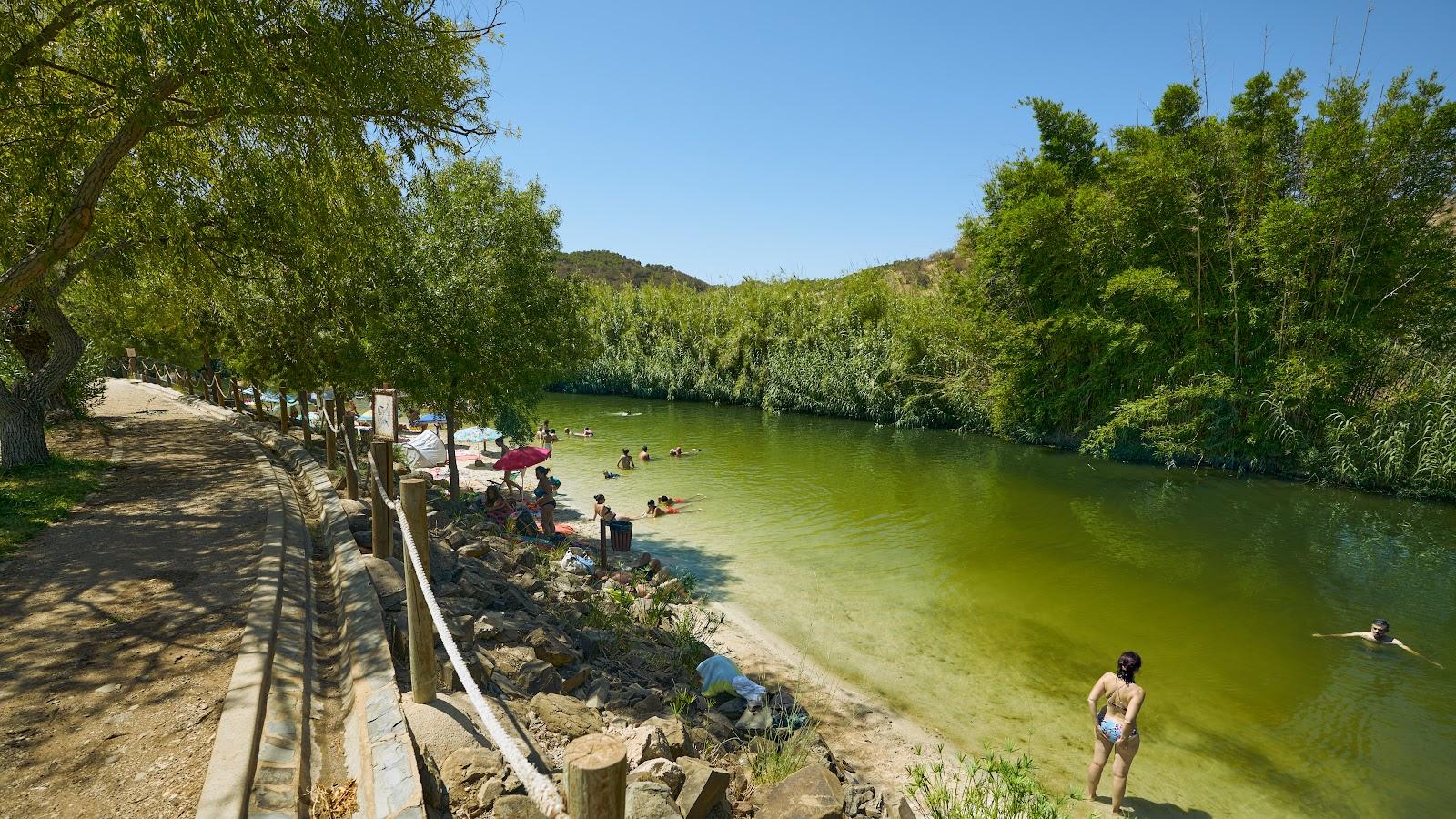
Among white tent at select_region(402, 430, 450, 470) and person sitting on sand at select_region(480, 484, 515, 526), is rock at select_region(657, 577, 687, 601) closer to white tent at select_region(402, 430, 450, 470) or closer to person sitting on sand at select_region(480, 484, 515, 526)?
person sitting on sand at select_region(480, 484, 515, 526)

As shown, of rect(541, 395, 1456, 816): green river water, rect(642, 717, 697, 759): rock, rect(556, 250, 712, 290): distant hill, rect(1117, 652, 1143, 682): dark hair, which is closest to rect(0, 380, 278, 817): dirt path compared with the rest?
rect(642, 717, 697, 759): rock

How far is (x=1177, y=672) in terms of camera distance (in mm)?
9102

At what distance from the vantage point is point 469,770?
11.9ft

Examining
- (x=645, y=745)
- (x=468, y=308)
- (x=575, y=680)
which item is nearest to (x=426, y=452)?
(x=468, y=308)

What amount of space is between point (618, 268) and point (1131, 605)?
11521cm

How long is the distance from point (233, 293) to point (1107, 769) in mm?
15570

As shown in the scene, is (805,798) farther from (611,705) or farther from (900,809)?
(611,705)

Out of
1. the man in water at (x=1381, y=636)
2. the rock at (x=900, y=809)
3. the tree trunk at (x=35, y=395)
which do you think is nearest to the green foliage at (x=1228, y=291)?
the man in water at (x=1381, y=636)

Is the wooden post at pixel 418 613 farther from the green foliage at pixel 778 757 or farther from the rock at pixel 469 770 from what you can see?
the green foliage at pixel 778 757

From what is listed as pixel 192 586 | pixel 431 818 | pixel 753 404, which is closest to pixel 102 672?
pixel 192 586

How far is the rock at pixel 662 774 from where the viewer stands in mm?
4055

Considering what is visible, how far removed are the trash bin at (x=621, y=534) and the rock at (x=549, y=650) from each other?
6999 mm

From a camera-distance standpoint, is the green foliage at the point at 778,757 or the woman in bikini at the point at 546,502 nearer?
the green foliage at the point at 778,757

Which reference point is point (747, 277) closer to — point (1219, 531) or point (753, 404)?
point (753, 404)
